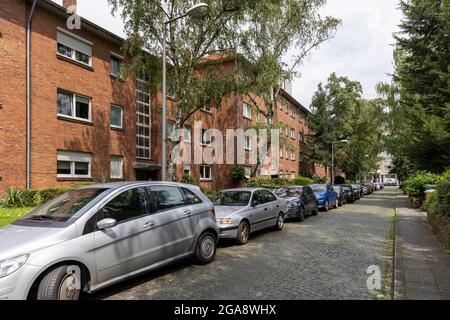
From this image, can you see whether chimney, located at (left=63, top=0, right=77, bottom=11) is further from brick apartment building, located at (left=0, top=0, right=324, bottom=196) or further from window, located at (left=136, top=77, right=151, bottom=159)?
window, located at (left=136, top=77, right=151, bottom=159)

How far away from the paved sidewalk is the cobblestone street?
0.44m

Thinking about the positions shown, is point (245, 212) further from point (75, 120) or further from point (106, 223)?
point (75, 120)

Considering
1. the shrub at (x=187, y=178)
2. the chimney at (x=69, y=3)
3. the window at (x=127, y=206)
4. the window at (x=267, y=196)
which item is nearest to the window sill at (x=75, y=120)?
the chimney at (x=69, y=3)

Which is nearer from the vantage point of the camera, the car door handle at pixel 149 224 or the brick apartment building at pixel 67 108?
the car door handle at pixel 149 224

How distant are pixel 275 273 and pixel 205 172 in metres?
19.9

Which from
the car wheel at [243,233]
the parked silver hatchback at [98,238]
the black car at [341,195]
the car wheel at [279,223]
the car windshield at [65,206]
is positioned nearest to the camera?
the parked silver hatchback at [98,238]

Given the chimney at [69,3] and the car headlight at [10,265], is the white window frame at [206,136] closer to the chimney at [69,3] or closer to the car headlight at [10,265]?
the chimney at [69,3]

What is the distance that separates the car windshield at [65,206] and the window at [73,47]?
12.1 meters

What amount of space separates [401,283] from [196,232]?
3.43 m

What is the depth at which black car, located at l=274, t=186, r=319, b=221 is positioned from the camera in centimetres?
1305

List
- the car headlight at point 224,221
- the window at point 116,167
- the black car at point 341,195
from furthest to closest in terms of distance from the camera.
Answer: the black car at point 341,195
the window at point 116,167
the car headlight at point 224,221

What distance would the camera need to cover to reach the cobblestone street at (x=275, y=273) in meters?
5.04

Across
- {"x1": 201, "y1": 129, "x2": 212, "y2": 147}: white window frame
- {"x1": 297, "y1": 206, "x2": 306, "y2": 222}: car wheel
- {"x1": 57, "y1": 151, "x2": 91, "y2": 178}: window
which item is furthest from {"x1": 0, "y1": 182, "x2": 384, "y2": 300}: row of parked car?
{"x1": 201, "y1": 129, "x2": 212, "y2": 147}: white window frame
